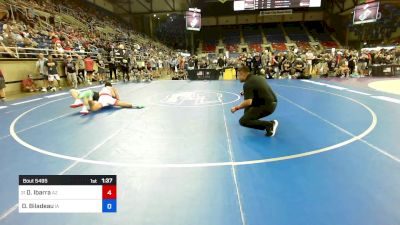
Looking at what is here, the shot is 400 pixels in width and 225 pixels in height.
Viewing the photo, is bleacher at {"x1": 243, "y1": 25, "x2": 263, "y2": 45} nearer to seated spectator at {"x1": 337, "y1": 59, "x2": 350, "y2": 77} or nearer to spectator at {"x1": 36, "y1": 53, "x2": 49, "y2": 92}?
seated spectator at {"x1": 337, "y1": 59, "x2": 350, "y2": 77}

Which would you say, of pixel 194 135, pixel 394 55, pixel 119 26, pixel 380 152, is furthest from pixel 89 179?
pixel 119 26

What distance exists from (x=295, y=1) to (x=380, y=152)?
1757 cm

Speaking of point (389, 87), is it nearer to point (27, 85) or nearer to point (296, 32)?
point (27, 85)

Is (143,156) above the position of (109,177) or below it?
below

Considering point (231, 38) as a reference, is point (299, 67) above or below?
below

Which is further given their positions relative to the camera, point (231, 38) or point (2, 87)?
point (231, 38)

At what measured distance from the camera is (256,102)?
464 cm

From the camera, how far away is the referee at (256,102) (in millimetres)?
4418

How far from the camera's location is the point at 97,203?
5.89 feet

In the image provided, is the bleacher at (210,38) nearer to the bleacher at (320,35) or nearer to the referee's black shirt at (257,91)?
the bleacher at (320,35)

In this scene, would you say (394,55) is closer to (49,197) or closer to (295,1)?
(295,1)

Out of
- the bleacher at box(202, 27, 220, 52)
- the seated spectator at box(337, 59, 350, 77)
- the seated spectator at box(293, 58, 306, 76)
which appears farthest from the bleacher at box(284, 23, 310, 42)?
the seated spectator at box(293, 58, 306, 76)
